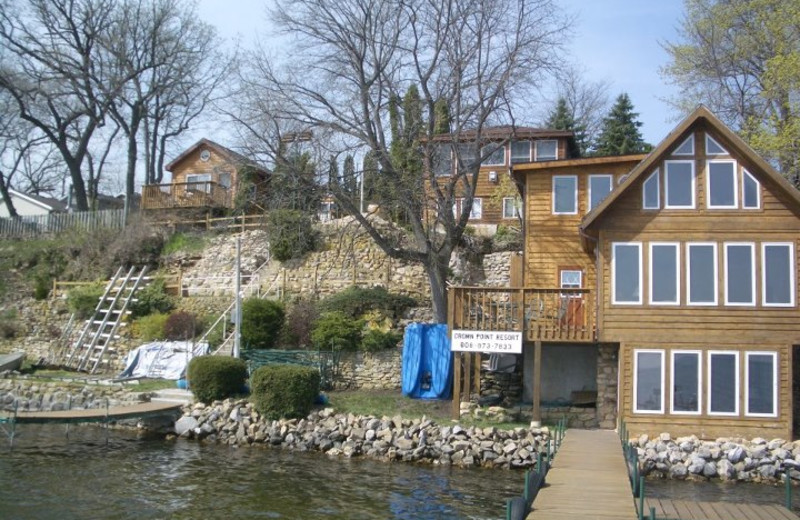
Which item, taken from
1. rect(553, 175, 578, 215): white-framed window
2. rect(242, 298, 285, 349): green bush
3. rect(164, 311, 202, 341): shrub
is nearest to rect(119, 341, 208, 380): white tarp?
rect(164, 311, 202, 341): shrub

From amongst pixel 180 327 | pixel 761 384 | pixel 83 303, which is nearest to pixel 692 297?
pixel 761 384

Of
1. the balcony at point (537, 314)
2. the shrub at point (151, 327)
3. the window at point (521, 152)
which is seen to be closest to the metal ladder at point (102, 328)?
the shrub at point (151, 327)

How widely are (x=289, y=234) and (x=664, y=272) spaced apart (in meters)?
16.2

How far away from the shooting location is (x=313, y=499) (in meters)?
15.4

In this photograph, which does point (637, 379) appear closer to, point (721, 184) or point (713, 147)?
point (721, 184)

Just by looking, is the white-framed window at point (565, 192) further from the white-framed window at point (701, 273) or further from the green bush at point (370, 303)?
the green bush at point (370, 303)

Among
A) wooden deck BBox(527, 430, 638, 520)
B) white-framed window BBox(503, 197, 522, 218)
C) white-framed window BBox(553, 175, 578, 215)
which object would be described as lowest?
wooden deck BBox(527, 430, 638, 520)

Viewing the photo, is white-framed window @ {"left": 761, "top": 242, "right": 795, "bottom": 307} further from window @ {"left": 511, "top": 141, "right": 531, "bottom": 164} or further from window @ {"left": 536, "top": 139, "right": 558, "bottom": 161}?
window @ {"left": 511, "top": 141, "right": 531, "bottom": 164}

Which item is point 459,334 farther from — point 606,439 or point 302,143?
point 302,143

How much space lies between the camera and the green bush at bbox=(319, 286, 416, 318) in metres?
27.9

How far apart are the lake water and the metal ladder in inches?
345

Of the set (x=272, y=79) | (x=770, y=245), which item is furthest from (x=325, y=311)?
(x=770, y=245)

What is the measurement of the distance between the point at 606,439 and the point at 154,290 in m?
21.1

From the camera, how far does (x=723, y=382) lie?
19.3 meters
